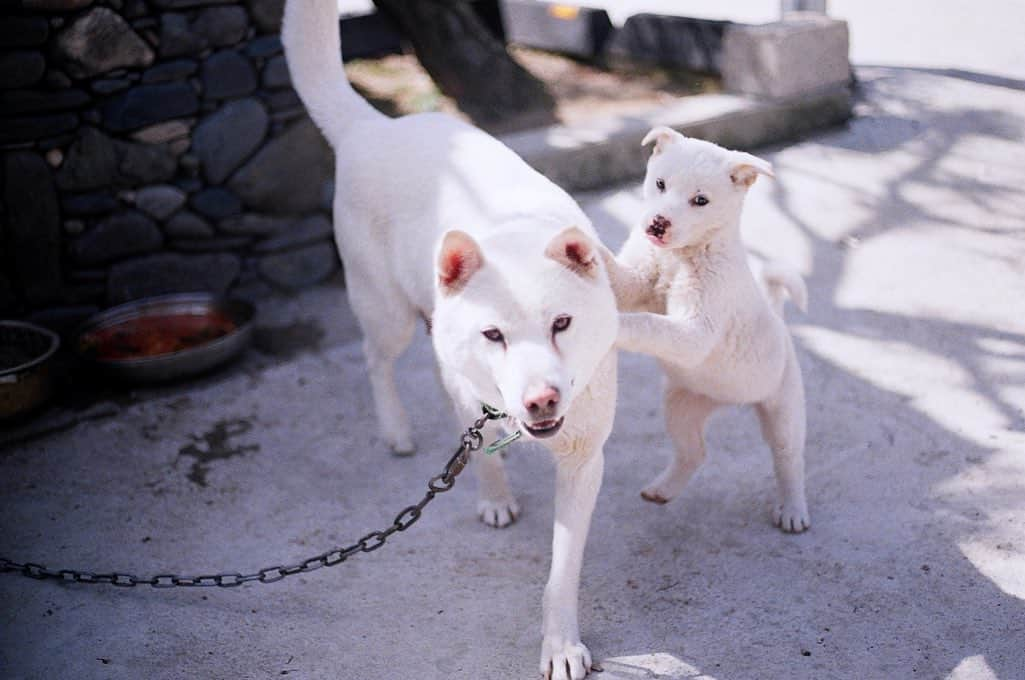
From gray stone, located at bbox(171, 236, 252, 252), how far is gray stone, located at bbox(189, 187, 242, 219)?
12cm

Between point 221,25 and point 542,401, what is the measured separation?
3.25 metres

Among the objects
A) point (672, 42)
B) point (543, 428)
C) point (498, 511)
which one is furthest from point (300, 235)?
point (672, 42)

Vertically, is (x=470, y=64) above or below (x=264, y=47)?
below

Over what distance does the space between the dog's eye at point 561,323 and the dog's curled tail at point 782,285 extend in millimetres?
1150

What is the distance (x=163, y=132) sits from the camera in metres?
4.44

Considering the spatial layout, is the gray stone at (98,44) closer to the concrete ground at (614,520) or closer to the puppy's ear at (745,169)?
the concrete ground at (614,520)

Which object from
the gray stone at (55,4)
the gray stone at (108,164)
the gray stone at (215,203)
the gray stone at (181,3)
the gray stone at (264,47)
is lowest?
the gray stone at (215,203)

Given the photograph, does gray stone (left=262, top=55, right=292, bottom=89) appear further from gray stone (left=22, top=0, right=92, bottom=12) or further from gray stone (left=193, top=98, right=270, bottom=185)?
gray stone (left=22, top=0, right=92, bottom=12)

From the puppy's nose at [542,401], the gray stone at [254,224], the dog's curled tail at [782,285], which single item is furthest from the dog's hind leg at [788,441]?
the gray stone at [254,224]

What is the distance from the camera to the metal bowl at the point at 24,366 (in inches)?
148

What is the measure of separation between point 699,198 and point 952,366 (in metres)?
1.77

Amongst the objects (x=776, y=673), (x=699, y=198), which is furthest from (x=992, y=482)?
(x=699, y=198)

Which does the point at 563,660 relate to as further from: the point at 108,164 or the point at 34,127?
the point at 34,127

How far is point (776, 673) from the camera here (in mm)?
2439
